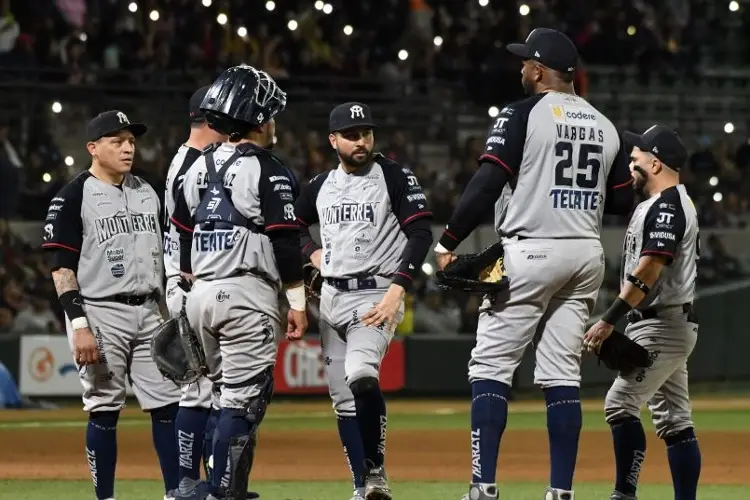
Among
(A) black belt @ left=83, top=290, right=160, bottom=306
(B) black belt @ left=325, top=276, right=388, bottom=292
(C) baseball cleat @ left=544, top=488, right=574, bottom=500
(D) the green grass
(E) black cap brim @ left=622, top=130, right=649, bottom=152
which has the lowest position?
(D) the green grass

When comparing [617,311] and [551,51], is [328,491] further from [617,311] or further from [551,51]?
[551,51]

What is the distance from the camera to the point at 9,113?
63.9 feet

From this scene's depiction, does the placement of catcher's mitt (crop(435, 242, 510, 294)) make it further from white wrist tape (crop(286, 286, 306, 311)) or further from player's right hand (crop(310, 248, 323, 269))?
player's right hand (crop(310, 248, 323, 269))

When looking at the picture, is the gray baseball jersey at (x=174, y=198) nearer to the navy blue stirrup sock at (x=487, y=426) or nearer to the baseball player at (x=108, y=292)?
the baseball player at (x=108, y=292)

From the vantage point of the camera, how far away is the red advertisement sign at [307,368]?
1830 cm

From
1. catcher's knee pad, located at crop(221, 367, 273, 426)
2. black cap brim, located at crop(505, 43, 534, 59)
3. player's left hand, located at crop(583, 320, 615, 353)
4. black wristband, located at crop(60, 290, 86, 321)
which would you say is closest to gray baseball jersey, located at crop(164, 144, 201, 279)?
black wristband, located at crop(60, 290, 86, 321)

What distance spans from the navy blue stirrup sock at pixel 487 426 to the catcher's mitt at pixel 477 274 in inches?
18.5

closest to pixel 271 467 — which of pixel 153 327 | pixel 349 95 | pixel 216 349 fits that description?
pixel 153 327

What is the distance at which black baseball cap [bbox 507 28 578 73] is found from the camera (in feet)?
23.8

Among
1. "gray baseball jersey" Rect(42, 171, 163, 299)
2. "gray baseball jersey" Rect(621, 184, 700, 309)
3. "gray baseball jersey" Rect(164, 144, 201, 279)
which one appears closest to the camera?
"gray baseball jersey" Rect(621, 184, 700, 309)

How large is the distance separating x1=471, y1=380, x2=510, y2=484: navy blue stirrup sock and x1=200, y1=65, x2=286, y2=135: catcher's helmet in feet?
5.57

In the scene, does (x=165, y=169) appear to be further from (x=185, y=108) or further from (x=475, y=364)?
(x=475, y=364)

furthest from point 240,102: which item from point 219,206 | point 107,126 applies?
point 107,126

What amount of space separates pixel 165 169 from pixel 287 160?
1892 millimetres
